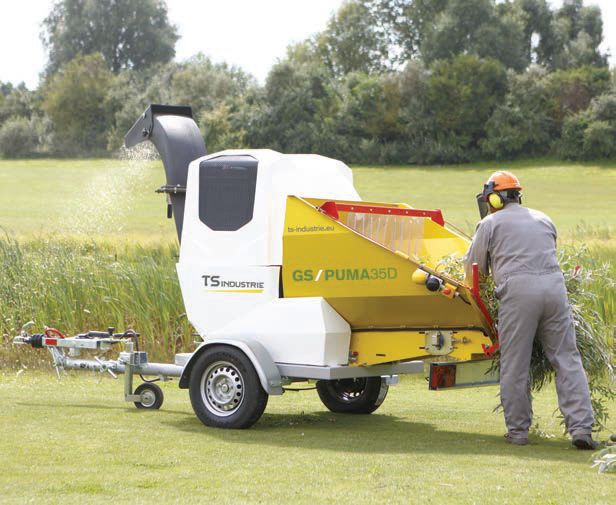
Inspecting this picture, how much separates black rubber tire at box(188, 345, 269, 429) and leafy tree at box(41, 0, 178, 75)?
91.6m

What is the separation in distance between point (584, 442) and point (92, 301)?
331 inches

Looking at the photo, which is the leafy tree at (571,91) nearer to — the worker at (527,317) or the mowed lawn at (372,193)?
the mowed lawn at (372,193)

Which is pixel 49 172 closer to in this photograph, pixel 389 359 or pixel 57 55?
pixel 389 359

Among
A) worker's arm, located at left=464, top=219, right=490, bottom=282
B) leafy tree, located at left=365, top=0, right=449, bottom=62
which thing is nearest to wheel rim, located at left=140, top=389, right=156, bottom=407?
worker's arm, located at left=464, top=219, right=490, bottom=282

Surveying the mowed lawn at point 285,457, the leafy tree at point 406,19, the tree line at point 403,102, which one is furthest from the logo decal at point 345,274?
the leafy tree at point 406,19

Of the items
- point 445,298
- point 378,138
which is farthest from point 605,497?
point 378,138

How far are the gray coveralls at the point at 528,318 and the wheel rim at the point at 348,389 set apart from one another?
2.43 metres

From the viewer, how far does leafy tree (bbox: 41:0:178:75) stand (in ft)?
325

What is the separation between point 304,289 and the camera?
913 cm

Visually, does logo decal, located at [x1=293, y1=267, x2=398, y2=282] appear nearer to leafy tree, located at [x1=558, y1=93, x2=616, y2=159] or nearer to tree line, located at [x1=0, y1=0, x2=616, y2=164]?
tree line, located at [x1=0, y1=0, x2=616, y2=164]

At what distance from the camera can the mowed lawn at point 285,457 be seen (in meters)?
6.59

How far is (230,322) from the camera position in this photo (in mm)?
9555

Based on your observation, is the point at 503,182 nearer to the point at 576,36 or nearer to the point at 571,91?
the point at 571,91

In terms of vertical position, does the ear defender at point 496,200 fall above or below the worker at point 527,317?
above
